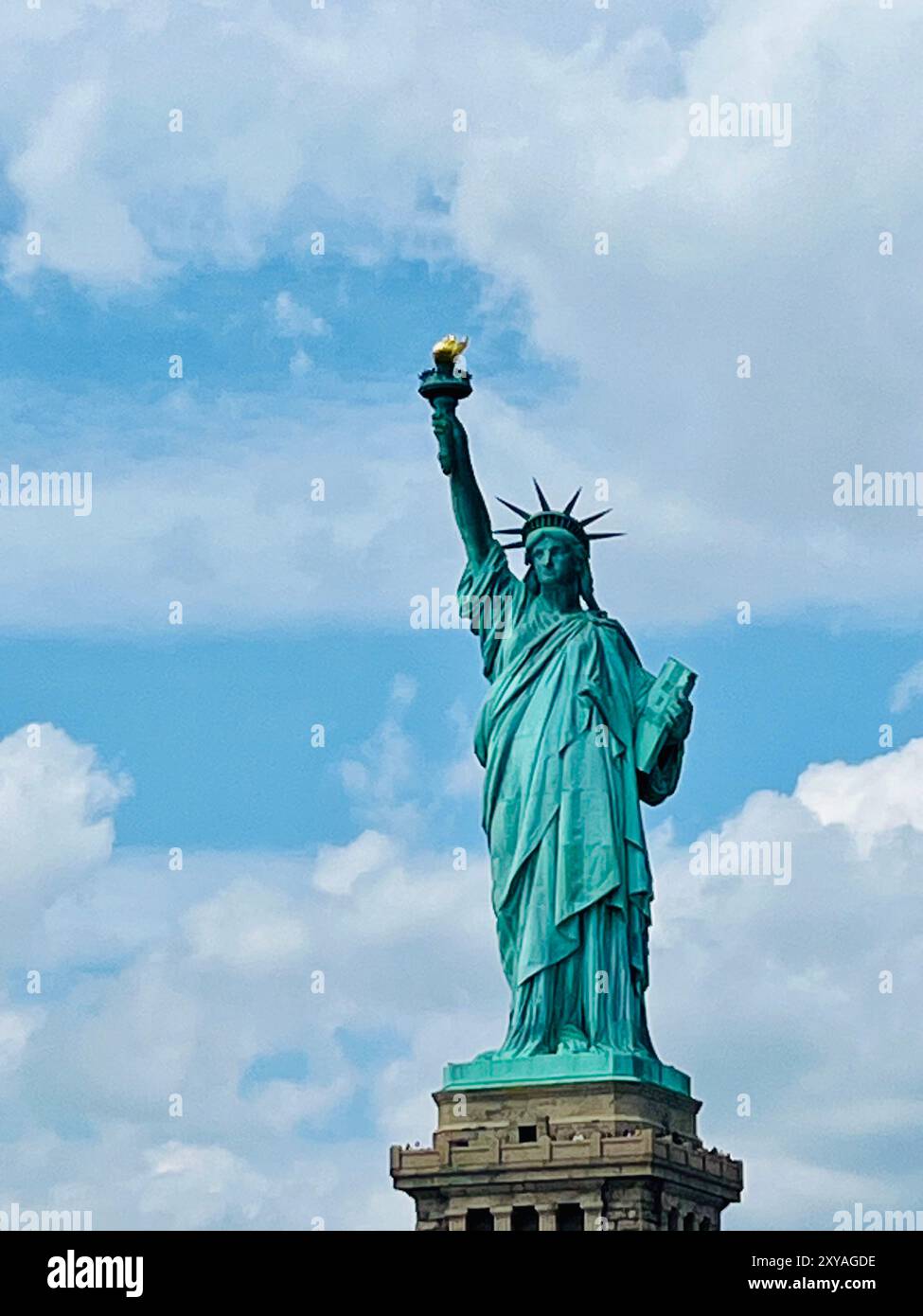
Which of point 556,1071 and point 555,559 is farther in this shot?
point 555,559

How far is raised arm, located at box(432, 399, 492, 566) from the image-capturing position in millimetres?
57594

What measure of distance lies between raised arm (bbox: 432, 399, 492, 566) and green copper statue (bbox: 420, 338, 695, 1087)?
0.02 meters

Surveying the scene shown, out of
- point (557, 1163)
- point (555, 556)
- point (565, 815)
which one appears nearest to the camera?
point (557, 1163)

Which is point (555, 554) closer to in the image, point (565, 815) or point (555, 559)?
point (555, 559)

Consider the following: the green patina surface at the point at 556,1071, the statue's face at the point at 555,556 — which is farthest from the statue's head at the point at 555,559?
the green patina surface at the point at 556,1071

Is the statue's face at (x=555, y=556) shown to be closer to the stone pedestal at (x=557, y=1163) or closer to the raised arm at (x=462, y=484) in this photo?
the raised arm at (x=462, y=484)

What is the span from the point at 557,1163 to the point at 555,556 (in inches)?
394

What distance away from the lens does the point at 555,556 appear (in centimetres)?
5759

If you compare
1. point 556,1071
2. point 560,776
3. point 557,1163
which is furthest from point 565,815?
point 557,1163

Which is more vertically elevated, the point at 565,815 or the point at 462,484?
the point at 462,484

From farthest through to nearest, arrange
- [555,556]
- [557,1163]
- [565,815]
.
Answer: [555,556] < [565,815] < [557,1163]
